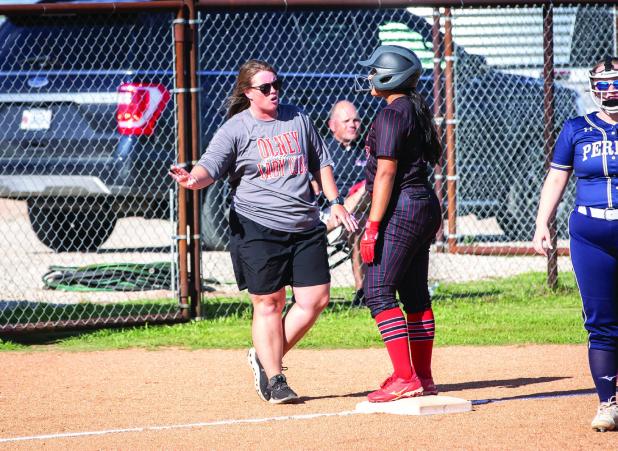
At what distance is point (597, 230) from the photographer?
5555 millimetres

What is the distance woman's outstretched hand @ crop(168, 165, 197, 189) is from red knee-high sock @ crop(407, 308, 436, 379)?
1.35 m

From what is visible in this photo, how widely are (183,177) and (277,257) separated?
0.72m

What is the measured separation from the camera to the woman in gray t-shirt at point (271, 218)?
657 cm

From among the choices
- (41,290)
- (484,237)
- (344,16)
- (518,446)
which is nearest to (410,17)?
(344,16)

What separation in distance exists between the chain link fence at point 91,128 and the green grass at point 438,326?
0.96 meters

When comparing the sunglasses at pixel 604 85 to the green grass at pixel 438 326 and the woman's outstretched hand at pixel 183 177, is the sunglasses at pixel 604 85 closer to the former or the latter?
the woman's outstretched hand at pixel 183 177

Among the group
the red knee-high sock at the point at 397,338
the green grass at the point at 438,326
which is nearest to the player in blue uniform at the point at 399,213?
the red knee-high sock at the point at 397,338

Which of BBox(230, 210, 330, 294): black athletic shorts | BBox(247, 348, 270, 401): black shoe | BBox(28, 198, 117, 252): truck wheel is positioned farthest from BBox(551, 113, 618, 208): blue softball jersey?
BBox(28, 198, 117, 252): truck wheel

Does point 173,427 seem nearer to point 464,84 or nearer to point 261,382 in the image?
point 261,382

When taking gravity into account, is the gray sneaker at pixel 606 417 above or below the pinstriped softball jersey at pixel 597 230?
below

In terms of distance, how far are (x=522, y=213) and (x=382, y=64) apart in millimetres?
7107

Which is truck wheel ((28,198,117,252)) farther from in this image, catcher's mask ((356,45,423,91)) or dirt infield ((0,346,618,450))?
catcher's mask ((356,45,423,91))

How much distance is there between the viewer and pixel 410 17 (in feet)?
40.0

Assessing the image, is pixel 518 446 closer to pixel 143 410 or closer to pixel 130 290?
pixel 143 410
